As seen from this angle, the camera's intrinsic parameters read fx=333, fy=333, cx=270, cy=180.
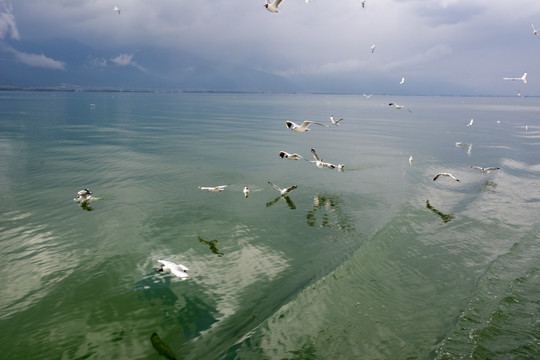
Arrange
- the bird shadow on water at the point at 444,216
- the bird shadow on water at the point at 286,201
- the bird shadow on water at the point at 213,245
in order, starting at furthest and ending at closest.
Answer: the bird shadow on water at the point at 286,201, the bird shadow on water at the point at 444,216, the bird shadow on water at the point at 213,245

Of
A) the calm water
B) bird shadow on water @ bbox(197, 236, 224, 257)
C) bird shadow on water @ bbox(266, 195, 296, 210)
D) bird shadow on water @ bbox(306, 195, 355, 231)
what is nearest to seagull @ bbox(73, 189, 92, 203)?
the calm water

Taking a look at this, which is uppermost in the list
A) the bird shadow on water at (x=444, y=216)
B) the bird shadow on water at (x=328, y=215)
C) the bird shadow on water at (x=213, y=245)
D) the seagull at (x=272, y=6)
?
the seagull at (x=272, y=6)

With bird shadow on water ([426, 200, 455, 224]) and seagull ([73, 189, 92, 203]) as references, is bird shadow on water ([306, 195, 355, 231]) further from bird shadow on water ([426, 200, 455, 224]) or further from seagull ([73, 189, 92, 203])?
seagull ([73, 189, 92, 203])

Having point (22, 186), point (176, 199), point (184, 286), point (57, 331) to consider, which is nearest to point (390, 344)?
point (184, 286)

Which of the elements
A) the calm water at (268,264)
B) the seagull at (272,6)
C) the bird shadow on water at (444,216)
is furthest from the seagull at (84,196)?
the bird shadow on water at (444,216)

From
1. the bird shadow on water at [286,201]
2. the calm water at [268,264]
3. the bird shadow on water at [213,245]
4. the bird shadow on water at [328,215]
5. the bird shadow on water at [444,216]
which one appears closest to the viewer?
the calm water at [268,264]

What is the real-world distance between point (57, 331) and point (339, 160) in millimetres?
28683

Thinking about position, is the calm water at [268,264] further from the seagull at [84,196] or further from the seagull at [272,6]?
the seagull at [272,6]

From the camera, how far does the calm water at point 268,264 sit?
946cm

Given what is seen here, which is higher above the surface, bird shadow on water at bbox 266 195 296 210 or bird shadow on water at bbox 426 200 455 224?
bird shadow on water at bbox 426 200 455 224

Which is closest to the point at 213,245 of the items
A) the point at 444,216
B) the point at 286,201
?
the point at 286,201

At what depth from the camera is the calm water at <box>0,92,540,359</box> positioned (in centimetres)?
946

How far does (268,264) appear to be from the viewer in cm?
1369

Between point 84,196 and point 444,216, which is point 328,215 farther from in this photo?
point 84,196
